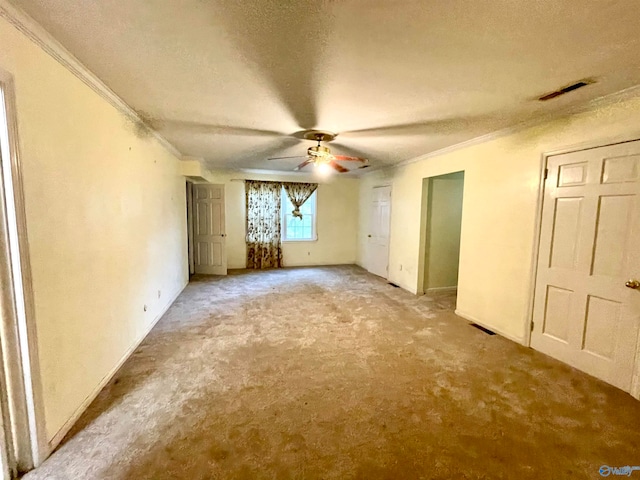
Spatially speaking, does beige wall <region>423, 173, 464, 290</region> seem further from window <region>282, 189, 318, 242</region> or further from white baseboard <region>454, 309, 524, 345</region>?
window <region>282, 189, 318, 242</region>

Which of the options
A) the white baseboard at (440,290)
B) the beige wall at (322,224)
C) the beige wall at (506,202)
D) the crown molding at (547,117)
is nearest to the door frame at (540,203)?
the beige wall at (506,202)

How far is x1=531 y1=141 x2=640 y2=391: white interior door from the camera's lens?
231cm

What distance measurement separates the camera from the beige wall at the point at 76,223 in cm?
157

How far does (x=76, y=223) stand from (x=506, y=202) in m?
4.00

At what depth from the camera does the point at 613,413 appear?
6.82 feet

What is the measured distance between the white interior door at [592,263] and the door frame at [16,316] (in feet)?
13.2

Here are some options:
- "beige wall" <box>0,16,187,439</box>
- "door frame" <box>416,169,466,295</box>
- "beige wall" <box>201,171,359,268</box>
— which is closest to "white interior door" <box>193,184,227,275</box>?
"beige wall" <box>201,171,359,268</box>

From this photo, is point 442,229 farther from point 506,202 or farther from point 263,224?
point 263,224

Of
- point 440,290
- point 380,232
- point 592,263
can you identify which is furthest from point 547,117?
point 380,232

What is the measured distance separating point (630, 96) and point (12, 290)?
4.22 m

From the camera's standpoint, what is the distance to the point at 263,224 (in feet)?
22.6

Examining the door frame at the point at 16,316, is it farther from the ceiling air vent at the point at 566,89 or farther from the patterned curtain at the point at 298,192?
the patterned curtain at the point at 298,192

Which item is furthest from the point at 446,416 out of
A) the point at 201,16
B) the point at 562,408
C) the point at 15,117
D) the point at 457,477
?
the point at 15,117

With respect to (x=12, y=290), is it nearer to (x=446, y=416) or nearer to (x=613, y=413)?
(x=446, y=416)
